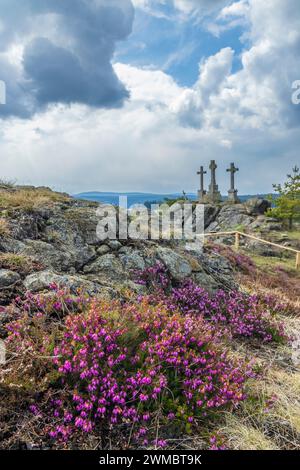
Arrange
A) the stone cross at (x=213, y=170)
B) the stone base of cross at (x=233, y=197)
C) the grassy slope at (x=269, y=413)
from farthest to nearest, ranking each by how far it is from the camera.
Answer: the stone cross at (x=213, y=170), the stone base of cross at (x=233, y=197), the grassy slope at (x=269, y=413)

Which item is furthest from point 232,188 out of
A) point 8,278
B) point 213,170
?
point 8,278

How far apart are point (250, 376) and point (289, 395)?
0.66 metres

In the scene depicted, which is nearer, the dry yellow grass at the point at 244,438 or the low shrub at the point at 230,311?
the dry yellow grass at the point at 244,438

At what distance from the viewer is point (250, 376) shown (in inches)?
146

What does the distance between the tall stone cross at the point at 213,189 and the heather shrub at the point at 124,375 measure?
33473 millimetres

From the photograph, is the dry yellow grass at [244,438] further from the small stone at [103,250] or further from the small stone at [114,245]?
the small stone at [114,245]

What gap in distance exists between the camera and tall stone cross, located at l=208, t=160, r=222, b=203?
36188 mm

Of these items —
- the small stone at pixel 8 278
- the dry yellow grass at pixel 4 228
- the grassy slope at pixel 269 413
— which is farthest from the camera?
the dry yellow grass at pixel 4 228

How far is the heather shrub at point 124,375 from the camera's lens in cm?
280

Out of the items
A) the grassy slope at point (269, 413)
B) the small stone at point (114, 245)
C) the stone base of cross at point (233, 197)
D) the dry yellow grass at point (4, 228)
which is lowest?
the grassy slope at point (269, 413)

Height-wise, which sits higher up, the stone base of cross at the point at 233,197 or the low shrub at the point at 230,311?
the stone base of cross at the point at 233,197

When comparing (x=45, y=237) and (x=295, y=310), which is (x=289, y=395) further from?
(x=45, y=237)

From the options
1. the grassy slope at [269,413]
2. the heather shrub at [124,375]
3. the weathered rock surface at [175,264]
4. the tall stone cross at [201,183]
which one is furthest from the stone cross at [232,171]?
the heather shrub at [124,375]

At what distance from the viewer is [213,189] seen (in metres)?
36.7
